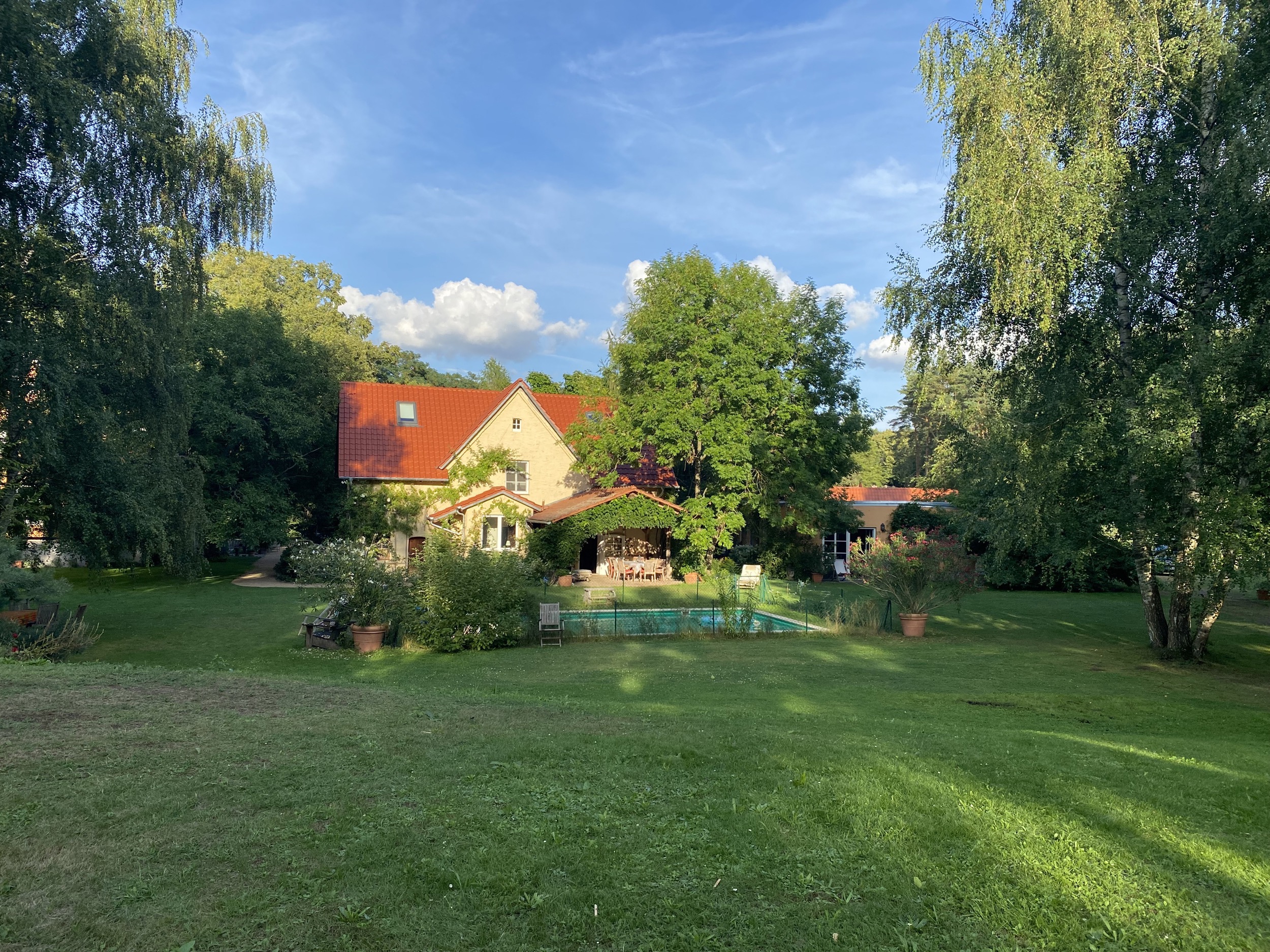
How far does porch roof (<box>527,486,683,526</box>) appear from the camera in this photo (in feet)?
104

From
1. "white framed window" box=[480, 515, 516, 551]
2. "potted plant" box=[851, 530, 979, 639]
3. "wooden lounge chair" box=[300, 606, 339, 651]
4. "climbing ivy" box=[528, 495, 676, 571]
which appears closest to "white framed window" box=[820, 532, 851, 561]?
"climbing ivy" box=[528, 495, 676, 571]

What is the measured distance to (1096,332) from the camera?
16250 mm

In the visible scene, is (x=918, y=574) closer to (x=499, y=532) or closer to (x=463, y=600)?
(x=463, y=600)

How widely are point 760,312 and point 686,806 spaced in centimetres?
2882

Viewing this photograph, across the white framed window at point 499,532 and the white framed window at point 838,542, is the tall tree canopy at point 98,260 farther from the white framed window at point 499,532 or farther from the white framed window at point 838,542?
the white framed window at point 838,542

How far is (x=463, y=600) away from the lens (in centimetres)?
1720

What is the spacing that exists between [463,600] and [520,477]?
19811mm

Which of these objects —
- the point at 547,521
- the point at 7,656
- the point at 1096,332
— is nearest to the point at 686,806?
the point at 7,656

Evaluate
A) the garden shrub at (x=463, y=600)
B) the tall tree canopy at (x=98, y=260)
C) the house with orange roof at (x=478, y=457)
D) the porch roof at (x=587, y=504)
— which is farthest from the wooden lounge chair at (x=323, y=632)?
the porch roof at (x=587, y=504)

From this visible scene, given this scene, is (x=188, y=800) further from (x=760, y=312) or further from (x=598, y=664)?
(x=760, y=312)

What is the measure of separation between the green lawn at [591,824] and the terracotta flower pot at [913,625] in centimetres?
919

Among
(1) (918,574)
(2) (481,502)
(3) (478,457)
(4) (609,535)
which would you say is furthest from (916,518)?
(3) (478,457)

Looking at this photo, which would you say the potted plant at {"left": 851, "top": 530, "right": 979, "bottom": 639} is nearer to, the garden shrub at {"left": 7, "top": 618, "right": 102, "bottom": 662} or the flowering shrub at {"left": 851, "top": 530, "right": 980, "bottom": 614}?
the flowering shrub at {"left": 851, "top": 530, "right": 980, "bottom": 614}

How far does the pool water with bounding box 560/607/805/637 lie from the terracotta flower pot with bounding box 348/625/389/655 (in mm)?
4383
